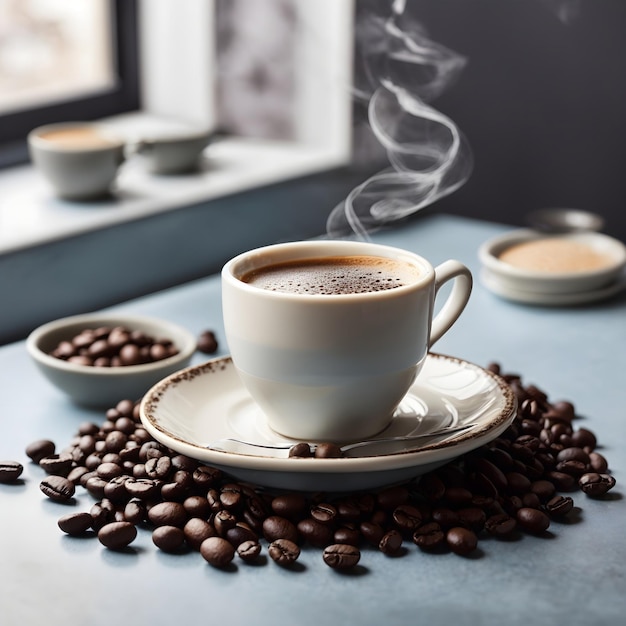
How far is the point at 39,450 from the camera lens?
1138mm

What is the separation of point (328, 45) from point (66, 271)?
837 mm

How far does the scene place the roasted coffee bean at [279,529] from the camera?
0.95 m

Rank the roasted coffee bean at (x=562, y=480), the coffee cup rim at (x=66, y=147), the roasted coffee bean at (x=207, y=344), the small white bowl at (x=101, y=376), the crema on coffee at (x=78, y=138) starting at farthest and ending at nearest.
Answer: the crema on coffee at (x=78, y=138)
the coffee cup rim at (x=66, y=147)
the roasted coffee bean at (x=207, y=344)
the small white bowl at (x=101, y=376)
the roasted coffee bean at (x=562, y=480)

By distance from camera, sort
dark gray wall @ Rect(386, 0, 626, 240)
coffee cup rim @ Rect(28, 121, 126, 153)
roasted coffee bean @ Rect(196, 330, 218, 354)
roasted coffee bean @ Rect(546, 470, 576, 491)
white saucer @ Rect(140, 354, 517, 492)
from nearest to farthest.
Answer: white saucer @ Rect(140, 354, 517, 492)
roasted coffee bean @ Rect(546, 470, 576, 491)
roasted coffee bean @ Rect(196, 330, 218, 354)
coffee cup rim @ Rect(28, 121, 126, 153)
dark gray wall @ Rect(386, 0, 626, 240)

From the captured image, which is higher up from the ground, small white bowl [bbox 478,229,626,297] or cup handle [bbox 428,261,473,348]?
cup handle [bbox 428,261,473,348]

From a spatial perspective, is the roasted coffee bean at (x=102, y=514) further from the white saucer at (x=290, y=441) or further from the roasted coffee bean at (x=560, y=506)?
the roasted coffee bean at (x=560, y=506)

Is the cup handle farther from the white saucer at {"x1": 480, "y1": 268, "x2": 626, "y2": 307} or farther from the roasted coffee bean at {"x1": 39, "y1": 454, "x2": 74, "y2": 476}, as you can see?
the white saucer at {"x1": 480, "y1": 268, "x2": 626, "y2": 307}

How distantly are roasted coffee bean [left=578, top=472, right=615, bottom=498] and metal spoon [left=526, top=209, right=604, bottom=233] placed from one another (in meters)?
0.98

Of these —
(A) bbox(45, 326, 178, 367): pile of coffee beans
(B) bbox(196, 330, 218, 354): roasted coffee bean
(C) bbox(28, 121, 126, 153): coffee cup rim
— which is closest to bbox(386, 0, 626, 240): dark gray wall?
(C) bbox(28, 121, 126, 153): coffee cup rim

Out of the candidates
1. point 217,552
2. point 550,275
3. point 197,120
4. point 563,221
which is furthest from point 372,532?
point 197,120

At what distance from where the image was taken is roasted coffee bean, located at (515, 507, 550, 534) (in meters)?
0.98

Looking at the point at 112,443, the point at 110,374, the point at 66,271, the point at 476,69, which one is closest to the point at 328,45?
the point at 476,69

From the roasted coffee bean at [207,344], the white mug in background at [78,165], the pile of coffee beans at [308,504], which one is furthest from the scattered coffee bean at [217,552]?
the white mug in background at [78,165]

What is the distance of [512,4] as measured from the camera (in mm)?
2109
